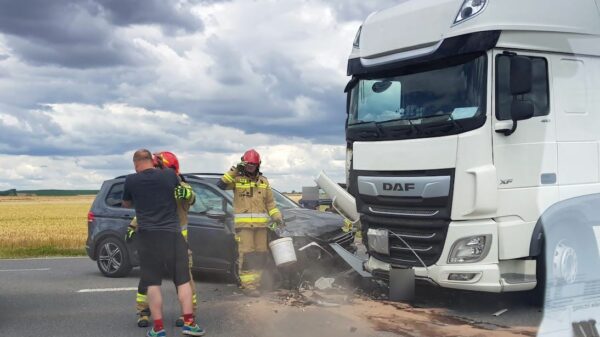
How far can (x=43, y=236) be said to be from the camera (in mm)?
19828

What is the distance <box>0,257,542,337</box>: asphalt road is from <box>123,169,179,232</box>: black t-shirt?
1.19m

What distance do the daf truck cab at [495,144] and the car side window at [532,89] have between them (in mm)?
12

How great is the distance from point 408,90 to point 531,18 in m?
1.53

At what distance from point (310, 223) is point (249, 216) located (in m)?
1.10

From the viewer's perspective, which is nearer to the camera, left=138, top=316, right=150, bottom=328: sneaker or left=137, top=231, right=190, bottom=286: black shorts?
left=137, top=231, right=190, bottom=286: black shorts

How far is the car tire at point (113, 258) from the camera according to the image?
10.6 meters

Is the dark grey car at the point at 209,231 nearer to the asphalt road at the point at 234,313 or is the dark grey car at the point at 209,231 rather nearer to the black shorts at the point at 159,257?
the asphalt road at the point at 234,313

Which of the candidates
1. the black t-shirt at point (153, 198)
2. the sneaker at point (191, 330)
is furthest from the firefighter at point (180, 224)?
the sneaker at point (191, 330)

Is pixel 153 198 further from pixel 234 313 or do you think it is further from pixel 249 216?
pixel 249 216

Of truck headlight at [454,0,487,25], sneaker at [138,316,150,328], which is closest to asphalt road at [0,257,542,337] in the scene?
sneaker at [138,316,150,328]

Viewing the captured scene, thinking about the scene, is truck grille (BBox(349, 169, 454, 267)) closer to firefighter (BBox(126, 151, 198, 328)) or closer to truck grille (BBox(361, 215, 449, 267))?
truck grille (BBox(361, 215, 449, 267))

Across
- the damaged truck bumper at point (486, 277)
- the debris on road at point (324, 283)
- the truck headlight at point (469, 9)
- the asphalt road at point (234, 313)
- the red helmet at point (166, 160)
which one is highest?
the truck headlight at point (469, 9)

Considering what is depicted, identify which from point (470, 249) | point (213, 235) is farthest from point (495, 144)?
point (213, 235)

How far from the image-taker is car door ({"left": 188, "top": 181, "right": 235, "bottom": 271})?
9.32 metres
